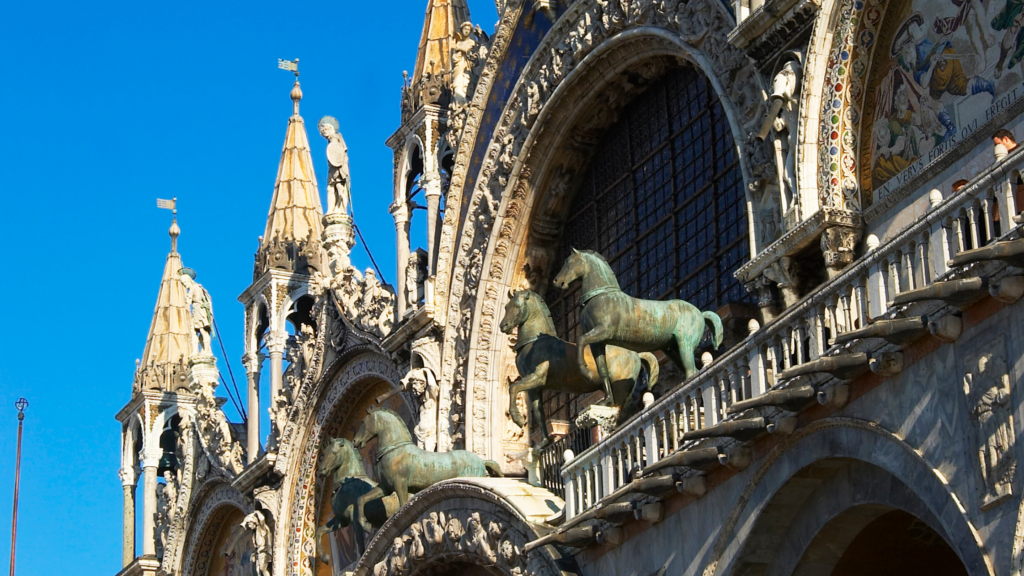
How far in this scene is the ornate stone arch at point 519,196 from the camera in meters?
25.2

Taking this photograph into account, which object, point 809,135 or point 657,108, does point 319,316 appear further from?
point 809,135

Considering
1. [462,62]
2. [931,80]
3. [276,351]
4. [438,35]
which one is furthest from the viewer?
[276,351]

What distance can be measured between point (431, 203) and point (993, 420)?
16.1m

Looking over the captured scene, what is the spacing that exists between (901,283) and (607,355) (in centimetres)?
628

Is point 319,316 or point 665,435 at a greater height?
point 319,316

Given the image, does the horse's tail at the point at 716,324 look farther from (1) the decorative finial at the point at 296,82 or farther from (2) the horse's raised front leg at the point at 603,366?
(1) the decorative finial at the point at 296,82

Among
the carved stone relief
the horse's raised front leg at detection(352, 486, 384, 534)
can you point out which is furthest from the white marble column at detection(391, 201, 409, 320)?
the carved stone relief

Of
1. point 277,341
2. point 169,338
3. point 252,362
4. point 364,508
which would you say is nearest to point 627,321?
point 364,508

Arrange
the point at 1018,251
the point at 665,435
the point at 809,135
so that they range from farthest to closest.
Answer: the point at 809,135
the point at 665,435
the point at 1018,251

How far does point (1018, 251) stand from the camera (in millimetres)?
12625

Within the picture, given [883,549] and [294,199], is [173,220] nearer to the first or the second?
[294,199]

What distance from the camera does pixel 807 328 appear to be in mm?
15484

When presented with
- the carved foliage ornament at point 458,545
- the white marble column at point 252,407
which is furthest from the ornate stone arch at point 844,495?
the white marble column at point 252,407

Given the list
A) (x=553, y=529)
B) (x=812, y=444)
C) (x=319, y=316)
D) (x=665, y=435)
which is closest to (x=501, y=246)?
(x=319, y=316)
